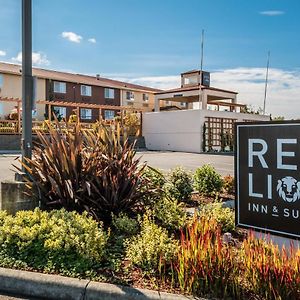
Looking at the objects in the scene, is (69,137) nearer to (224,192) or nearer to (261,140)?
(261,140)

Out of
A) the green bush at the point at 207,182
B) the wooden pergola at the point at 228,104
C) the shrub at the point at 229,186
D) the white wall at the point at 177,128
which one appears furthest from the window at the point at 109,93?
the green bush at the point at 207,182

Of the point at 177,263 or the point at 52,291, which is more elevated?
the point at 177,263

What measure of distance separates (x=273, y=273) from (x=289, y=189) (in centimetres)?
72

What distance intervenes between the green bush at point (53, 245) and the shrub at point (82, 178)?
30.5 inches

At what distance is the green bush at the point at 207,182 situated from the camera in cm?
689

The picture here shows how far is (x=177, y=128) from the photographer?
2488 centimetres

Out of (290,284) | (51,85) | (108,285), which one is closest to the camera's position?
(290,284)

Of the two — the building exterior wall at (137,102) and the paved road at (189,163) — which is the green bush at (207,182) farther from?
the building exterior wall at (137,102)

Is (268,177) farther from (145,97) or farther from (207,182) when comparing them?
(145,97)

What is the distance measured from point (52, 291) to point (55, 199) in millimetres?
1872

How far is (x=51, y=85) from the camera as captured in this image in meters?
39.3

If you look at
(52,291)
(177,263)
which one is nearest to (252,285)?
(177,263)

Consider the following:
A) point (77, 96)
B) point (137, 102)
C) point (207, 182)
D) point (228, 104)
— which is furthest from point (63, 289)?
point (137, 102)

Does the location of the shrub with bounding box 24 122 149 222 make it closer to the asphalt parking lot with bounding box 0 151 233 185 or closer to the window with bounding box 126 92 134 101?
the asphalt parking lot with bounding box 0 151 233 185
